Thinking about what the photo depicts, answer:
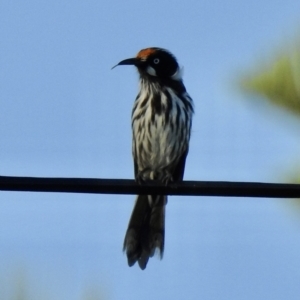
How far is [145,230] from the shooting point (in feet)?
23.0

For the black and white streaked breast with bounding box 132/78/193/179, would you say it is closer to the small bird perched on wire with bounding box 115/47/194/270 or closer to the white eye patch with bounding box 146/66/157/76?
the small bird perched on wire with bounding box 115/47/194/270

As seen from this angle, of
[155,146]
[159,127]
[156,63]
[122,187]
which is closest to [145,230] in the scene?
[155,146]

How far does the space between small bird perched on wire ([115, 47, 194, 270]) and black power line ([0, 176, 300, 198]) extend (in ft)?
7.69

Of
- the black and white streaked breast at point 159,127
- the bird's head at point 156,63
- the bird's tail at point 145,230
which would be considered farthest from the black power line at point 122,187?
the bird's head at point 156,63

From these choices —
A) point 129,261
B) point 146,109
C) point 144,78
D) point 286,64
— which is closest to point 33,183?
point 286,64

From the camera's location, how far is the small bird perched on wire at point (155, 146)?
689cm

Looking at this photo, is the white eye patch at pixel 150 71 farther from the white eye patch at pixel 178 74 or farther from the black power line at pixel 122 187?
the black power line at pixel 122 187

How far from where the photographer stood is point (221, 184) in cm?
428

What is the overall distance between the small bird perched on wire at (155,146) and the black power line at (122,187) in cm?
234

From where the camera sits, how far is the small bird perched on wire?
271 inches

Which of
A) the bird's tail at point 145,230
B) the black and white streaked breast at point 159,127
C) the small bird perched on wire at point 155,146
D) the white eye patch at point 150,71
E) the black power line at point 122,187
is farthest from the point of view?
the white eye patch at point 150,71

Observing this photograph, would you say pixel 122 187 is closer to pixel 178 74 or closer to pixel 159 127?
pixel 159 127

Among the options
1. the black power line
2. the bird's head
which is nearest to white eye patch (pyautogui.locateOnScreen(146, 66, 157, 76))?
the bird's head

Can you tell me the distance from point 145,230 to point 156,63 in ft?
5.31
